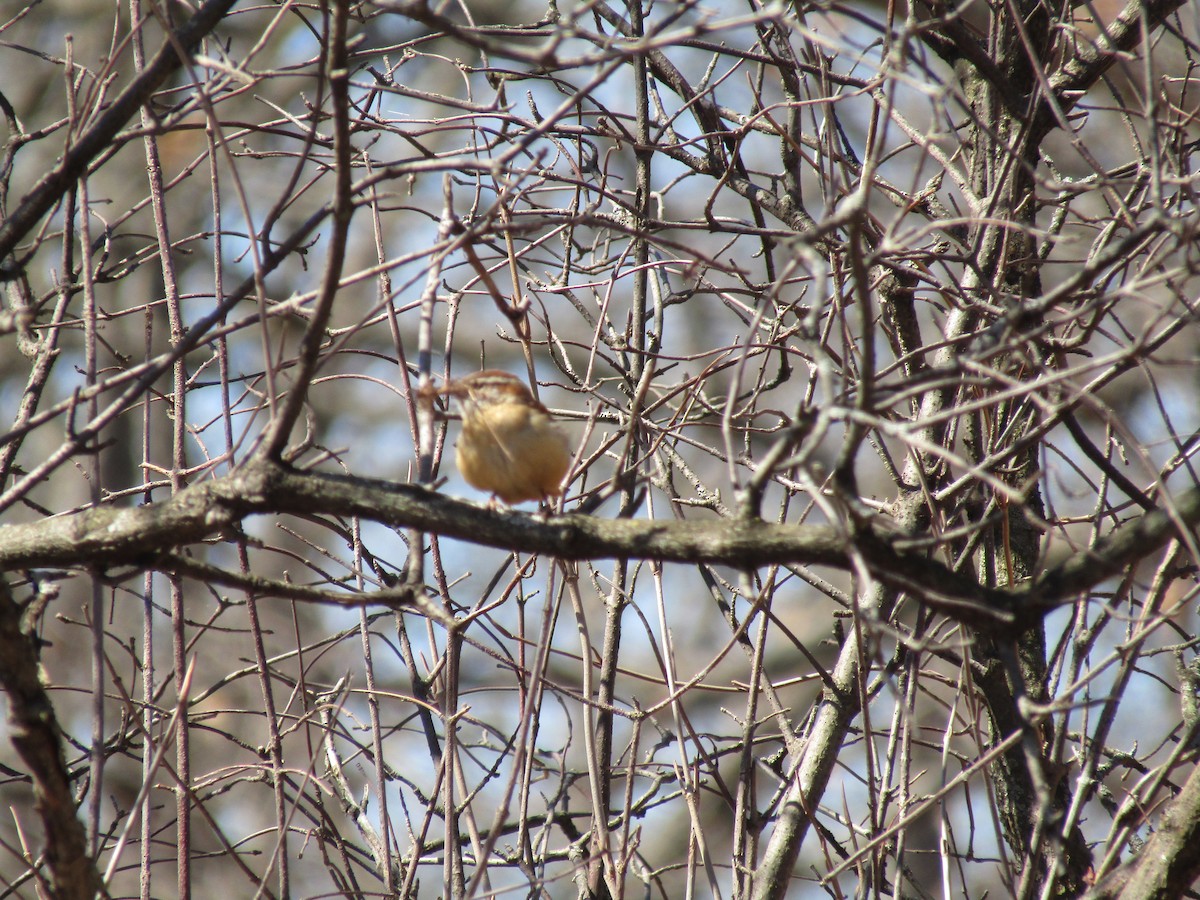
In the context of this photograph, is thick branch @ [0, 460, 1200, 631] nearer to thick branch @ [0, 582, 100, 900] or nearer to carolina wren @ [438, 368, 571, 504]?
thick branch @ [0, 582, 100, 900]

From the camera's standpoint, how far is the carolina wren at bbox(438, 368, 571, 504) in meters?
3.05

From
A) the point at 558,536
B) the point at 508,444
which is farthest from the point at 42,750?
the point at 508,444

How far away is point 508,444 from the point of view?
3.07m

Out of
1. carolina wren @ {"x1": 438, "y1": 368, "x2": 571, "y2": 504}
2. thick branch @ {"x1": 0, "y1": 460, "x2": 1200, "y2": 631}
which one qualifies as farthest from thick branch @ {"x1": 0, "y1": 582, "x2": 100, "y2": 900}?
carolina wren @ {"x1": 438, "y1": 368, "x2": 571, "y2": 504}

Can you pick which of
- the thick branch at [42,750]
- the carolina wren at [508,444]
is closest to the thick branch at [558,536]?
→ the thick branch at [42,750]

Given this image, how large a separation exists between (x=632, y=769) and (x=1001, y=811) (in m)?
1.23

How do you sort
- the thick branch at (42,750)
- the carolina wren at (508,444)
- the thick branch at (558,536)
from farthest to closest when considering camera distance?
the carolina wren at (508,444)
the thick branch at (42,750)
the thick branch at (558,536)

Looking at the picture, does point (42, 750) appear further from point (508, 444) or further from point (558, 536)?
point (508, 444)

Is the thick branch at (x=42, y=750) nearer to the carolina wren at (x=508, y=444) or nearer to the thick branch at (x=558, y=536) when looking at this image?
the thick branch at (x=558, y=536)

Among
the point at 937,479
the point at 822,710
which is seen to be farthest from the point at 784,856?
the point at 937,479

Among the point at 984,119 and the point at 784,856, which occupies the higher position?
the point at 984,119

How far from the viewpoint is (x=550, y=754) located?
324cm

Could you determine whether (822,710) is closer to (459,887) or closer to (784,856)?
(784,856)

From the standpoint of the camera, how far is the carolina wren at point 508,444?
3.05 meters
